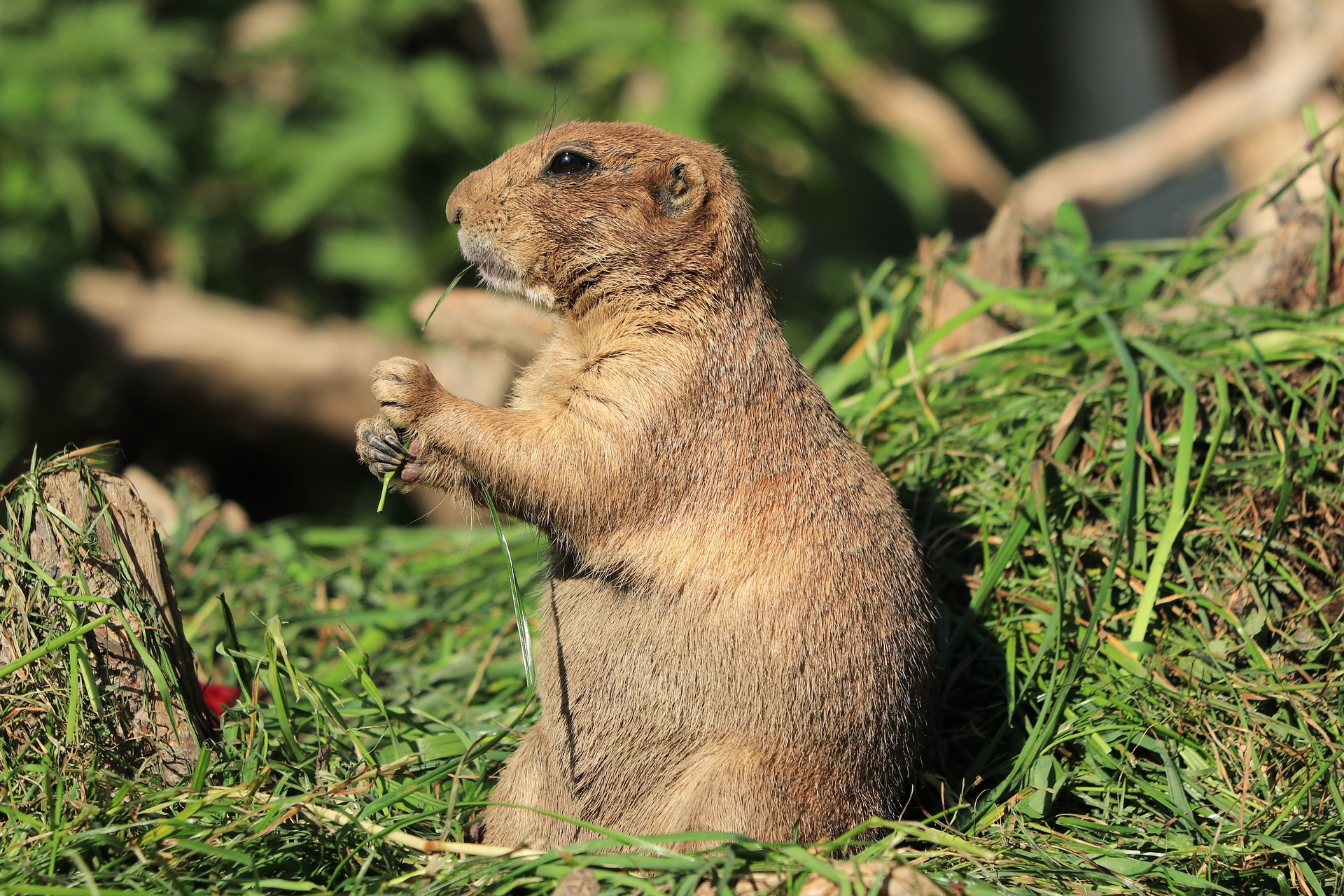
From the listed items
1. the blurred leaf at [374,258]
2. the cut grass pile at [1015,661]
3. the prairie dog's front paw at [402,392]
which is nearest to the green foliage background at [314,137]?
the blurred leaf at [374,258]

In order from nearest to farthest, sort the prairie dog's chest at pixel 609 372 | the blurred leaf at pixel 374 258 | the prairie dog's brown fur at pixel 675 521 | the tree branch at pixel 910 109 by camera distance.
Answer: the prairie dog's brown fur at pixel 675 521, the prairie dog's chest at pixel 609 372, the blurred leaf at pixel 374 258, the tree branch at pixel 910 109

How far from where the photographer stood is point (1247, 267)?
4270 mm

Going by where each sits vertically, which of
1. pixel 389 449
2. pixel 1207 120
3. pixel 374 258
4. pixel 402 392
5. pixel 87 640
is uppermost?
pixel 1207 120

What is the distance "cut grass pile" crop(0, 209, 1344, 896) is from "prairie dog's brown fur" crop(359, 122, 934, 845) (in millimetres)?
230

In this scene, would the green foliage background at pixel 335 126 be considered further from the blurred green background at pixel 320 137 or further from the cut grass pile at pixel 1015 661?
the cut grass pile at pixel 1015 661

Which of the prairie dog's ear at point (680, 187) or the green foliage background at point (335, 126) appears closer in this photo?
the prairie dog's ear at point (680, 187)

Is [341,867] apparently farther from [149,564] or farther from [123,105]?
[123,105]

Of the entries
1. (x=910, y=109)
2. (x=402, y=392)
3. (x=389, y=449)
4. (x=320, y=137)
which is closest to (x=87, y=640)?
(x=389, y=449)

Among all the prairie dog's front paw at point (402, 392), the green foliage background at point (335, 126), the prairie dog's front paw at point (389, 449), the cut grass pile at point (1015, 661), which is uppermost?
the green foliage background at point (335, 126)

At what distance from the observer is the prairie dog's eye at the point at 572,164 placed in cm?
313

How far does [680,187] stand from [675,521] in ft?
3.06

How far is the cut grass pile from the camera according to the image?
101 inches

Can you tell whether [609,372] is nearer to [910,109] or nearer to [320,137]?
[320,137]

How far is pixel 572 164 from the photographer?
3139mm
